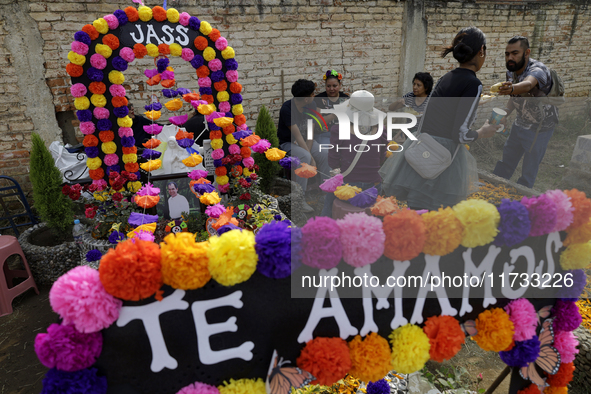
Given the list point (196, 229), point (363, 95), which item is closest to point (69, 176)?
point (196, 229)

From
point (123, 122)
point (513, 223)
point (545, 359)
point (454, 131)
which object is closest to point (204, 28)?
point (123, 122)

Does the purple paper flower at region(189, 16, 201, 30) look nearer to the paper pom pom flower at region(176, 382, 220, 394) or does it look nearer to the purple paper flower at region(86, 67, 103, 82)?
the purple paper flower at region(86, 67, 103, 82)

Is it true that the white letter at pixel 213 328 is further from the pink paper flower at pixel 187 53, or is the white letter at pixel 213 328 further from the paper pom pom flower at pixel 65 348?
the pink paper flower at pixel 187 53

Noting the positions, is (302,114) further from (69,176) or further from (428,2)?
(428,2)

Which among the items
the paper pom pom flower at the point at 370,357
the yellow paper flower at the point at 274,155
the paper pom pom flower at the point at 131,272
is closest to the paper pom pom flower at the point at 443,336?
the paper pom pom flower at the point at 370,357

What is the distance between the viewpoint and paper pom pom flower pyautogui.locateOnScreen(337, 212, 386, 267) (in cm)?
128

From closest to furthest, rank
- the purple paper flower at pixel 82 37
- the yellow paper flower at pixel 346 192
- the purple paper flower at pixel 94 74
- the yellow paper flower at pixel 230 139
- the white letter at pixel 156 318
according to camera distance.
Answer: the white letter at pixel 156 318, the yellow paper flower at pixel 346 192, the purple paper flower at pixel 82 37, the purple paper flower at pixel 94 74, the yellow paper flower at pixel 230 139

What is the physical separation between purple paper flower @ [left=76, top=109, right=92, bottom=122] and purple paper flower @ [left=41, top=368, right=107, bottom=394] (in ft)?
9.01

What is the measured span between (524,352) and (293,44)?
5.04 metres

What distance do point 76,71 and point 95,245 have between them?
1.57m

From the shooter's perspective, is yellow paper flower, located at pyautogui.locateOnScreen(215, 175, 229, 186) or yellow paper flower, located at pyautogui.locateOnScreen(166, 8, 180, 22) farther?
yellow paper flower, located at pyautogui.locateOnScreen(215, 175, 229, 186)

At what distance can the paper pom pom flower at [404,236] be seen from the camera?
4.33 ft

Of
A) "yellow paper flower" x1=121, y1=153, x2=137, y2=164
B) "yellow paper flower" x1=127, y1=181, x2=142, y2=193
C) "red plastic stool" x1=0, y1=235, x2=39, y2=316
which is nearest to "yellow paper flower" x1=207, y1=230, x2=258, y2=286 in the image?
"yellow paper flower" x1=127, y1=181, x2=142, y2=193

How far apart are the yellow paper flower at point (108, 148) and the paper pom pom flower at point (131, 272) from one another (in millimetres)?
2620
